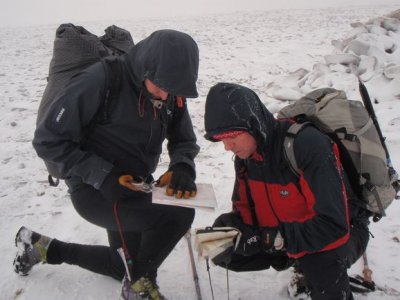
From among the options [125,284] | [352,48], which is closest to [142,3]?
[352,48]

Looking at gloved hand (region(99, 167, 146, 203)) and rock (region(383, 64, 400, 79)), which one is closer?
gloved hand (region(99, 167, 146, 203))

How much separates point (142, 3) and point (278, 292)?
3120 cm

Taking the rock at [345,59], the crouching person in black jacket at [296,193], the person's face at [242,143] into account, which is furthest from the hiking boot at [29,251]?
the rock at [345,59]

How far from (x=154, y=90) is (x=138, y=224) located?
0.97 m

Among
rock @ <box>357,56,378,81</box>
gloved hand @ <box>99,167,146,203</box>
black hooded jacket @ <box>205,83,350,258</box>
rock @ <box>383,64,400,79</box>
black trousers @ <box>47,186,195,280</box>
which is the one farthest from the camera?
rock @ <box>357,56,378,81</box>

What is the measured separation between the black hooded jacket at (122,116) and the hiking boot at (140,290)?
32.4 inches

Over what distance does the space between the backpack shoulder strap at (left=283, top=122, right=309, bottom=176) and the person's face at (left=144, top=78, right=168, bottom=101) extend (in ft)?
2.61

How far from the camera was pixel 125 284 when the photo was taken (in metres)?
2.93

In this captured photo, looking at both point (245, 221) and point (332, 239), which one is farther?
point (245, 221)

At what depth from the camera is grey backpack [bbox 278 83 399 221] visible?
234 cm

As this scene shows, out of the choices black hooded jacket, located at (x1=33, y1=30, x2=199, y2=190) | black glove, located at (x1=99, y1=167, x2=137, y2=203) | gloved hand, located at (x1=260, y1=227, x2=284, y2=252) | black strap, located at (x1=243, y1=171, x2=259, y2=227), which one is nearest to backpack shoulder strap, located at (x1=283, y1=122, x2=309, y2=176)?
gloved hand, located at (x1=260, y1=227, x2=284, y2=252)

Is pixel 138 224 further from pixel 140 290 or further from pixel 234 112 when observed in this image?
pixel 234 112

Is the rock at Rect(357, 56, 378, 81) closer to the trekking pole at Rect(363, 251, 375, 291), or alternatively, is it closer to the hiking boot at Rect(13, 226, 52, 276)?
the trekking pole at Rect(363, 251, 375, 291)

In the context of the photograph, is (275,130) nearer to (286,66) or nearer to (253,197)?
(253,197)
